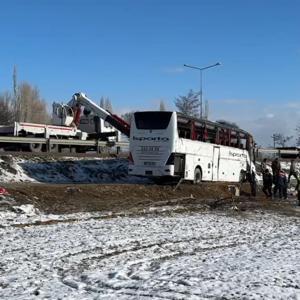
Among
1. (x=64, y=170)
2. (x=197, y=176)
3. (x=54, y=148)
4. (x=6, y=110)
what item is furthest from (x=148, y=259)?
(x=6, y=110)

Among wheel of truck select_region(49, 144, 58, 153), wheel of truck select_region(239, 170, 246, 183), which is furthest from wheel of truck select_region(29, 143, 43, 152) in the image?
wheel of truck select_region(239, 170, 246, 183)

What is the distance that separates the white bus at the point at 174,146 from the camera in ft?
85.0

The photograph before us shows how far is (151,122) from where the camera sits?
86.3 ft

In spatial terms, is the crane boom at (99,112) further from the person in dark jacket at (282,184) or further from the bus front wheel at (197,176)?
the person in dark jacket at (282,184)

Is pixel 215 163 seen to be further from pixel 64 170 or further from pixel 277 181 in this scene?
pixel 64 170

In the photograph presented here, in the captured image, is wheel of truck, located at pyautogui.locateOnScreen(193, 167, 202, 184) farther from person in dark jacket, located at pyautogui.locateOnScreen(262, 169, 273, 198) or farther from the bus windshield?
the bus windshield

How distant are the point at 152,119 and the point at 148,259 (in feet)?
53.7

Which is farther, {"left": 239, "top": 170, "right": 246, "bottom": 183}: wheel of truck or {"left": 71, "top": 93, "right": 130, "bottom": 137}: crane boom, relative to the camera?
{"left": 71, "top": 93, "right": 130, "bottom": 137}: crane boom

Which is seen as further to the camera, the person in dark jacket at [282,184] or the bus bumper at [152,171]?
the person in dark jacket at [282,184]

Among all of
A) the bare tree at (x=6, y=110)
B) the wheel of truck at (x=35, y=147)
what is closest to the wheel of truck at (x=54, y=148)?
the wheel of truck at (x=35, y=147)

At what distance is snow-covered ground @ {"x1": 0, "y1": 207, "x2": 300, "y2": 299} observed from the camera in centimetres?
779

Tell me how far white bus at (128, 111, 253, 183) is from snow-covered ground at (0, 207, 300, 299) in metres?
9.57

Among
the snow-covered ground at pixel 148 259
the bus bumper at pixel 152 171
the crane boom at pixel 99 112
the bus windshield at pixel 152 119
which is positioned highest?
the crane boom at pixel 99 112

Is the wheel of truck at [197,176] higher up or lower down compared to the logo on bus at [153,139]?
lower down
